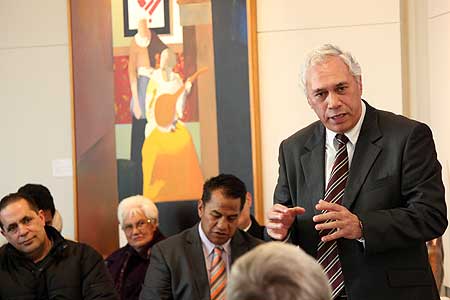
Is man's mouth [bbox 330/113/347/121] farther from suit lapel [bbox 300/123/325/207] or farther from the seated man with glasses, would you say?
the seated man with glasses

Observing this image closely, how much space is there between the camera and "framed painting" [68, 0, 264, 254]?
5.15 metres

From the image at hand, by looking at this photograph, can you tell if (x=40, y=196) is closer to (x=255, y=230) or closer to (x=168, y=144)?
(x=168, y=144)

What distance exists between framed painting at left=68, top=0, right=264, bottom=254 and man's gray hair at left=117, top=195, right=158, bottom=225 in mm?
269

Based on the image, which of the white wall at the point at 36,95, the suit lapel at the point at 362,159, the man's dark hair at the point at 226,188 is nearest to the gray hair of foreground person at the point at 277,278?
the suit lapel at the point at 362,159

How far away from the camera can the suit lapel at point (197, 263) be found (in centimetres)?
345

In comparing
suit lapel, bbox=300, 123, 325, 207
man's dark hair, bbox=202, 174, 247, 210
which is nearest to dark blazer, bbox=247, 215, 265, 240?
man's dark hair, bbox=202, 174, 247, 210

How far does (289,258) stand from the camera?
127 cm

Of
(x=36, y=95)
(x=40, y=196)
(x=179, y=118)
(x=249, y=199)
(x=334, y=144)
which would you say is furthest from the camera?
(x=36, y=95)

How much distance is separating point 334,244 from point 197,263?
128 cm

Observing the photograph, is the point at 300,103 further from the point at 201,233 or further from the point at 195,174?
the point at 201,233

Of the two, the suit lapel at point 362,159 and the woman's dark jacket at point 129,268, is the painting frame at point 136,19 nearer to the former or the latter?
the woman's dark jacket at point 129,268

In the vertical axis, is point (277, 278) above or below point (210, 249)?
above

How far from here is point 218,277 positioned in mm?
3549

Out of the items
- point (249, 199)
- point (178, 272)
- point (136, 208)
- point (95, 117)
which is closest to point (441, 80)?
point (249, 199)
